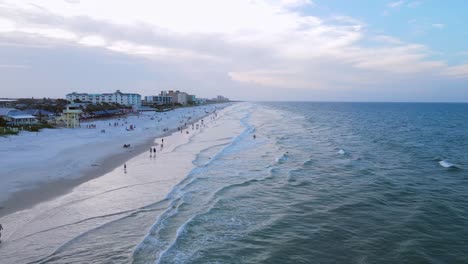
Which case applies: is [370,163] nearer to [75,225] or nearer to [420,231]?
[420,231]

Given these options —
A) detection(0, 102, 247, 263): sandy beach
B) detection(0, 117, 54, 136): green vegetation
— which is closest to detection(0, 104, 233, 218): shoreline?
detection(0, 102, 247, 263): sandy beach

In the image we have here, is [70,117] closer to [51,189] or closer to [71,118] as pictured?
[71,118]

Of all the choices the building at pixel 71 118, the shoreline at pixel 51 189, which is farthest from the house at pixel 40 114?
the shoreline at pixel 51 189

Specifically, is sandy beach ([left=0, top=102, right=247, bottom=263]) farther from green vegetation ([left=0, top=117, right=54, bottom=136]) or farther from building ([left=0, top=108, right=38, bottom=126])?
building ([left=0, top=108, right=38, bottom=126])

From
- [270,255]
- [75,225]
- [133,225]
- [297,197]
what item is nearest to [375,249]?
[270,255]

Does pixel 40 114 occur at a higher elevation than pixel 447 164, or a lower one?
higher

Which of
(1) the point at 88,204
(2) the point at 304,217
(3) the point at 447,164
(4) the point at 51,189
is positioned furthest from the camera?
(3) the point at 447,164

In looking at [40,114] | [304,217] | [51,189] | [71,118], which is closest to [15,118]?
[71,118]

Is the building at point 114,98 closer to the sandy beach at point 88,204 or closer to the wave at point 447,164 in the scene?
the sandy beach at point 88,204
